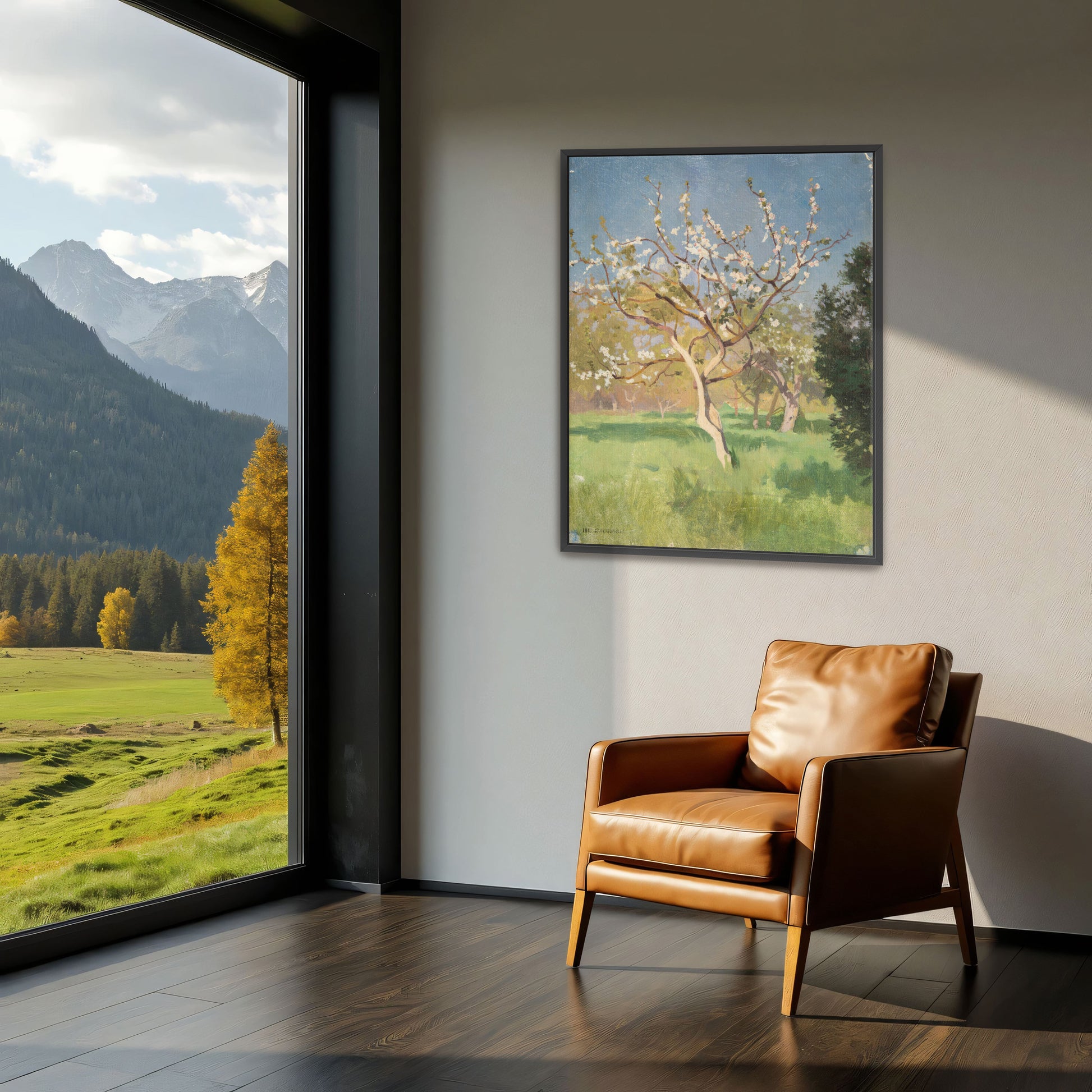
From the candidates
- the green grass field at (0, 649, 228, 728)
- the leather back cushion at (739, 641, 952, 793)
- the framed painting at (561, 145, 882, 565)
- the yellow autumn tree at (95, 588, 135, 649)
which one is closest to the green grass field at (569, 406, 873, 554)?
the framed painting at (561, 145, 882, 565)

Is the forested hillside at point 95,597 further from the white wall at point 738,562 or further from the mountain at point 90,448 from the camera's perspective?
the white wall at point 738,562

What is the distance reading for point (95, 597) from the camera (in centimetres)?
321

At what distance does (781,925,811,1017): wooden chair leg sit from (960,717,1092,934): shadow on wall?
949mm

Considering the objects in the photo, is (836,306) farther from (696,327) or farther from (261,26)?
(261,26)

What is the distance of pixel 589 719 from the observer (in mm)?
3771

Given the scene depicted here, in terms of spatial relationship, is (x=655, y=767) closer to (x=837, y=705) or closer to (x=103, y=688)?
(x=837, y=705)

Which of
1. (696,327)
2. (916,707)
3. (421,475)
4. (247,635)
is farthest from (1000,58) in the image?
(247,635)

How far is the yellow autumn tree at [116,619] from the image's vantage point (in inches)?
127

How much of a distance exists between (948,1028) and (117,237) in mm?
2898

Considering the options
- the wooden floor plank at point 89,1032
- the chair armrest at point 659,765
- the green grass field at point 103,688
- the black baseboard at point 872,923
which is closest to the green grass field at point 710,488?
the chair armrest at point 659,765

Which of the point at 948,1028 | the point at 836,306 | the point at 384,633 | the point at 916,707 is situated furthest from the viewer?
the point at 384,633

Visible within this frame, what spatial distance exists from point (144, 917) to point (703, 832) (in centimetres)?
160

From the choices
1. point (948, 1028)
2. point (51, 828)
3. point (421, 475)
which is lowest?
point (948, 1028)

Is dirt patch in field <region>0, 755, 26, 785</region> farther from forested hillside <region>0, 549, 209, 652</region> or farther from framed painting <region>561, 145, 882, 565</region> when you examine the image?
framed painting <region>561, 145, 882, 565</region>
